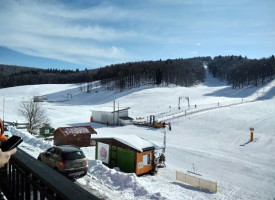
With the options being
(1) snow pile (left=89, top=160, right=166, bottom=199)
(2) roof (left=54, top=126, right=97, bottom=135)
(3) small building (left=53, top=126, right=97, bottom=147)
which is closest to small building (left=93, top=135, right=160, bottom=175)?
(1) snow pile (left=89, top=160, right=166, bottom=199)

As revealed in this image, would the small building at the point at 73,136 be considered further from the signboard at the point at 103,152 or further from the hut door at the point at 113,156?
the hut door at the point at 113,156

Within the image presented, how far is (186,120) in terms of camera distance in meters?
44.8

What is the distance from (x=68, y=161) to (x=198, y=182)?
31.7 ft

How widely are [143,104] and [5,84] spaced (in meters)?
158

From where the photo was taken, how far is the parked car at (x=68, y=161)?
1118cm

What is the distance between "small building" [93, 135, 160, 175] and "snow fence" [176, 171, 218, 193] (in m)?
2.67

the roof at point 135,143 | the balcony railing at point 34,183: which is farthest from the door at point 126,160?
the balcony railing at point 34,183

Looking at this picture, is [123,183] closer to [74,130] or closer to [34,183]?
[34,183]

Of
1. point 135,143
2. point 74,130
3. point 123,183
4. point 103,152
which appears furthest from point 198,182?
point 74,130

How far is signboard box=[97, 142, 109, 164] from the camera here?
1900cm

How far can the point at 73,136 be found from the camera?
986 inches

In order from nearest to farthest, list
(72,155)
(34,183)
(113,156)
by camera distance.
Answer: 1. (34,183)
2. (72,155)
3. (113,156)

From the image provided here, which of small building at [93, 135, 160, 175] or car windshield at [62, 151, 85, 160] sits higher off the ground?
car windshield at [62, 151, 85, 160]

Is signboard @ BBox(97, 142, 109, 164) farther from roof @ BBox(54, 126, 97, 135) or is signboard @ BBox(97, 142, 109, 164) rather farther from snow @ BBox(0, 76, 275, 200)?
roof @ BBox(54, 126, 97, 135)
